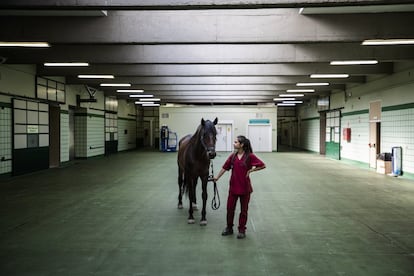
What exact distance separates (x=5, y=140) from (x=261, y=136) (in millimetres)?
17205

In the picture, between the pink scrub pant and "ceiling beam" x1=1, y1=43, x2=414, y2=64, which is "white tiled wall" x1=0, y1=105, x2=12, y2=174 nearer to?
"ceiling beam" x1=1, y1=43, x2=414, y2=64

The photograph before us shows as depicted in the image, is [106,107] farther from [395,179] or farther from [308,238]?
[308,238]

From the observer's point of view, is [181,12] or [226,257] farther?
[181,12]

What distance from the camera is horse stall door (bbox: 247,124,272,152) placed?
2422 centimetres

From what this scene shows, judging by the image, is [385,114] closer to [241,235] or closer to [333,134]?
[333,134]

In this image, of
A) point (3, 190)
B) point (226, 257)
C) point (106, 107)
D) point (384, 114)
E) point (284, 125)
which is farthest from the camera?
point (284, 125)

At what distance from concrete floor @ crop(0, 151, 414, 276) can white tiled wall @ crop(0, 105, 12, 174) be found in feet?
6.26

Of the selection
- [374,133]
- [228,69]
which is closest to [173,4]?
[228,69]

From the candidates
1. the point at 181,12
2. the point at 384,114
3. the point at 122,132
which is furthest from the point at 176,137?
the point at 181,12

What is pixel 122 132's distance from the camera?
24.3m

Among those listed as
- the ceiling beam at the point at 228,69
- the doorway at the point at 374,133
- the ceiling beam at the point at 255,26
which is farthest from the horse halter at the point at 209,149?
the doorway at the point at 374,133

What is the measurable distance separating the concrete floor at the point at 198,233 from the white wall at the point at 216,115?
51.2ft

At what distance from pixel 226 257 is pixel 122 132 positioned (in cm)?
2143

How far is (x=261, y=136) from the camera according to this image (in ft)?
79.6
